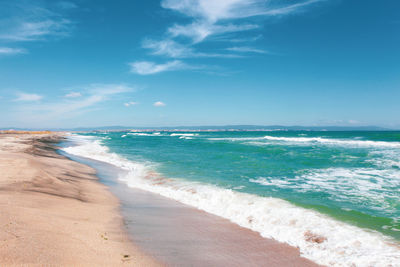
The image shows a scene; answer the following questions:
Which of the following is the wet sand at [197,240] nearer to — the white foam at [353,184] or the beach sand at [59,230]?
the beach sand at [59,230]

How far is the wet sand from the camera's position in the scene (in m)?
4.66

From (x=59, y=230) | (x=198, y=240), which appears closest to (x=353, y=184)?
(x=198, y=240)

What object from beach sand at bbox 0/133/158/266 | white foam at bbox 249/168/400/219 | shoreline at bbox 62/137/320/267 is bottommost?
white foam at bbox 249/168/400/219

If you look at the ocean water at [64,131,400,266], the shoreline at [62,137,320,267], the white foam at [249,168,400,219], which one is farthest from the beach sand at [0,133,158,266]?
the white foam at [249,168,400,219]

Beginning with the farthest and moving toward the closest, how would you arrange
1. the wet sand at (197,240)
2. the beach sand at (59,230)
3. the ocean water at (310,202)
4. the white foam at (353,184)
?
1. the white foam at (353,184)
2. the ocean water at (310,202)
3. the wet sand at (197,240)
4. the beach sand at (59,230)

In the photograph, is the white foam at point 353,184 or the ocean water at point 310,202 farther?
the white foam at point 353,184

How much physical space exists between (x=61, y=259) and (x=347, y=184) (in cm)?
1259

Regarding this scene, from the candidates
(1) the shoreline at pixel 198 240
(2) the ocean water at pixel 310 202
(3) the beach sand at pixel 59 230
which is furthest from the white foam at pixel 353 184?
(3) the beach sand at pixel 59 230

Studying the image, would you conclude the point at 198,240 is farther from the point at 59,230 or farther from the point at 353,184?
the point at 353,184

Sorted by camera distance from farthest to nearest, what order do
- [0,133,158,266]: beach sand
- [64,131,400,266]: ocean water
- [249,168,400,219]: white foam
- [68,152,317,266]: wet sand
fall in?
1. [249,168,400,219]: white foam
2. [64,131,400,266]: ocean water
3. [68,152,317,266]: wet sand
4. [0,133,158,266]: beach sand

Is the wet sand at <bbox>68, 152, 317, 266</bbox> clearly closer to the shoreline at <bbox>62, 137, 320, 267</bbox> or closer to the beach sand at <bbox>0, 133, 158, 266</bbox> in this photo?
the shoreline at <bbox>62, 137, 320, 267</bbox>

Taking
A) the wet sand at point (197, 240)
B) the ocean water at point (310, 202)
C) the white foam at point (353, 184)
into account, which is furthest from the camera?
the white foam at point (353, 184)

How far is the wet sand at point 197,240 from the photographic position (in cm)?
466

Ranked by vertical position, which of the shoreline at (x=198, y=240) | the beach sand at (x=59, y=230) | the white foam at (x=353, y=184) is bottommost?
the white foam at (x=353, y=184)
